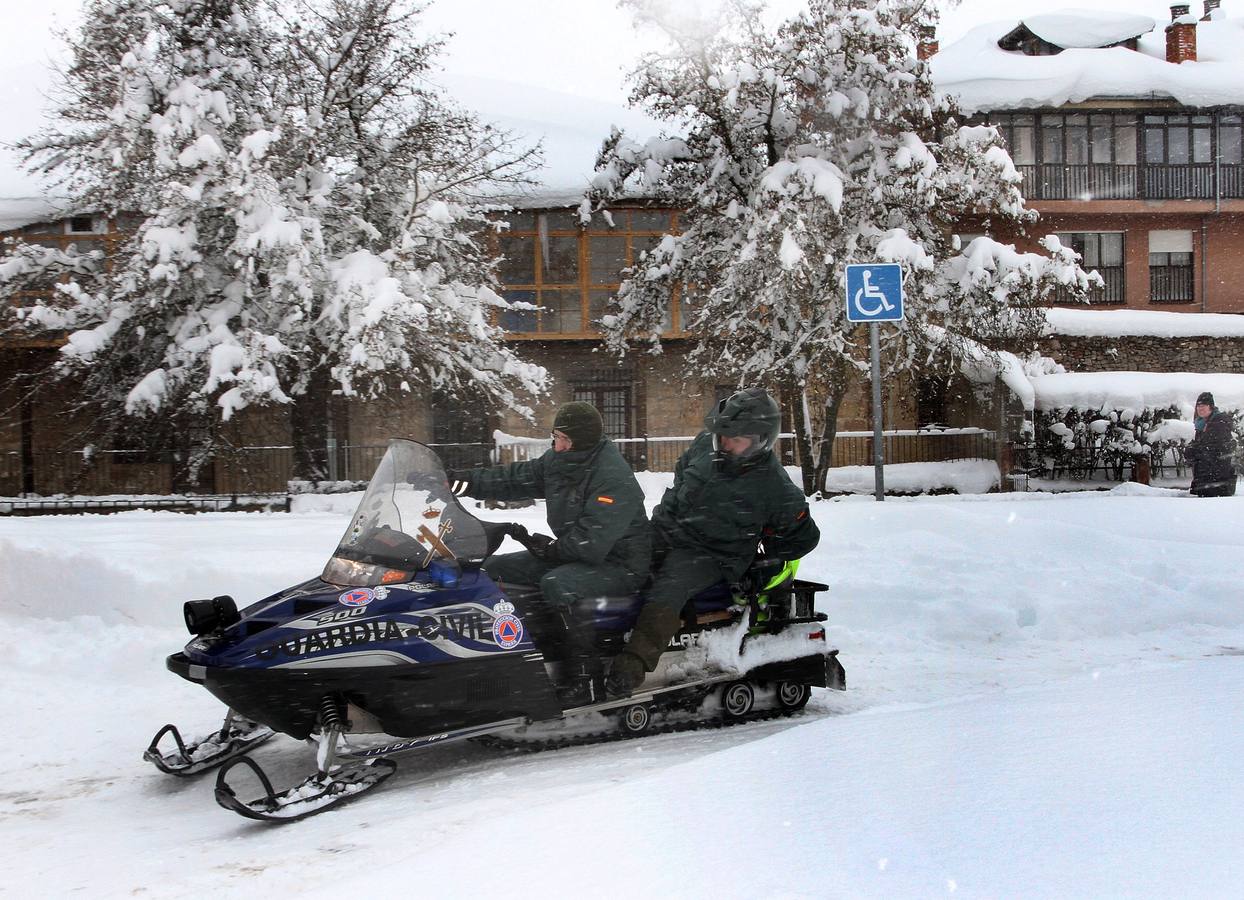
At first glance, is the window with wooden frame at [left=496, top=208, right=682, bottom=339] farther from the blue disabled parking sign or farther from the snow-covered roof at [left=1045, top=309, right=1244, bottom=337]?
the blue disabled parking sign

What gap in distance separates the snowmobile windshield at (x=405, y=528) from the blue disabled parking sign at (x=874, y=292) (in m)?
6.10

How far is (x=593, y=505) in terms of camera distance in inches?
211

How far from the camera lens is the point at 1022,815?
3.05 meters

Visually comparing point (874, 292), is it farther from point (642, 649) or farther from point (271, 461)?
point (271, 461)

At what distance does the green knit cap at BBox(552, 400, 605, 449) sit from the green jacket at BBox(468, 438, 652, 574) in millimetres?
55

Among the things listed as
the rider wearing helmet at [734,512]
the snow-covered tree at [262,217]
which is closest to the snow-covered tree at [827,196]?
the snow-covered tree at [262,217]

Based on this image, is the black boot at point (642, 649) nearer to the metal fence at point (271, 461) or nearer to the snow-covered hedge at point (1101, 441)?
the metal fence at point (271, 461)

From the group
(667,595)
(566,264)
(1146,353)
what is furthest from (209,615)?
(1146,353)

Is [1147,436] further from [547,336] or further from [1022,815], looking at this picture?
[1022,815]

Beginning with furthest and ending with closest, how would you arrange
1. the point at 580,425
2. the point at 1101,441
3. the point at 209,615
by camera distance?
the point at 1101,441, the point at 580,425, the point at 209,615

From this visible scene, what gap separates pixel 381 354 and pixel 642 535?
37.2 ft

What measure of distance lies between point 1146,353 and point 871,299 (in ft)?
62.9

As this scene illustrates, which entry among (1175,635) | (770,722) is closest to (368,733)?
(770,722)

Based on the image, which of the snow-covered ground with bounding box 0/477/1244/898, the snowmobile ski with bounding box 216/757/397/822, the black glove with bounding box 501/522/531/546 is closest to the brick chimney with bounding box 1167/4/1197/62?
the snow-covered ground with bounding box 0/477/1244/898
